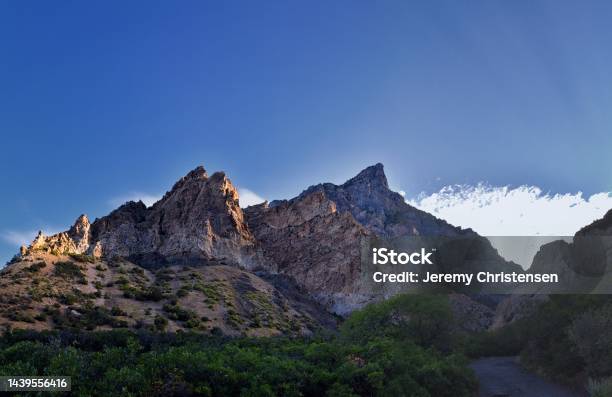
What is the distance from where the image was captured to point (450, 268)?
6491 inches

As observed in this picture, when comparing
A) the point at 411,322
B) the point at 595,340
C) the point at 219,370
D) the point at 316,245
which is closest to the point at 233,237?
the point at 316,245

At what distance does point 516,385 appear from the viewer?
100 ft

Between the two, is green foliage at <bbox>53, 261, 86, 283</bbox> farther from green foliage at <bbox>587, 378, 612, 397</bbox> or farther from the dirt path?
green foliage at <bbox>587, 378, 612, 397</bbox>

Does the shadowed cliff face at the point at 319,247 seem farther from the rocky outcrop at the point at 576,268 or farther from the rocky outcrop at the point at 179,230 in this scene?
the rocky outcrop at the point at 576,268

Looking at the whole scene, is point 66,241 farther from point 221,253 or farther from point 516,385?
point 516,385

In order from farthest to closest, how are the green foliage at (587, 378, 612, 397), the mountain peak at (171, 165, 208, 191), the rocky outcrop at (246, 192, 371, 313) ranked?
the mountain peak at (171, 165, 208, 191)
the rocky outcrop at (246, 192, 371, 313)
the green foliage at (587, 378, 612, 397)

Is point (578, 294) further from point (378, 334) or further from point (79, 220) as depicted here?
point (79, 220)

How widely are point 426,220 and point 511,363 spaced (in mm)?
160001

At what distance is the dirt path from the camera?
27.5 meters

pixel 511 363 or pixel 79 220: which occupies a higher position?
pixel 79 220

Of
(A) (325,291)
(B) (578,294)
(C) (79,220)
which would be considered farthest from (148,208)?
(B) (578,294)

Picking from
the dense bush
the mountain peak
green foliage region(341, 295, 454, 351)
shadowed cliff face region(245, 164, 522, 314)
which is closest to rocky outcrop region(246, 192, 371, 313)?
shadowed cliff face region(245, 164, 522, 314)

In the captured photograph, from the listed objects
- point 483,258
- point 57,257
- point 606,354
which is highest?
point 483,258

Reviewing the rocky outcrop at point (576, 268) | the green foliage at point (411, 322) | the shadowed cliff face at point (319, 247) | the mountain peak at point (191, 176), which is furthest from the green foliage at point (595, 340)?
the mountain peak at point (191, 176)
